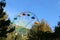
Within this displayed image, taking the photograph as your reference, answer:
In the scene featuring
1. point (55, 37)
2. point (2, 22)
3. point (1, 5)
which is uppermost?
point (1, 5)

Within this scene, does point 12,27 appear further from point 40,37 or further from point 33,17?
point 40,37

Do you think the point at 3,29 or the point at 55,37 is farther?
the point at 3,29

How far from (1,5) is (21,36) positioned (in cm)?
918

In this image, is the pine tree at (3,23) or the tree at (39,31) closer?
the tree at (39,31)

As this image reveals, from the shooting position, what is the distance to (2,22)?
37594 millimetres

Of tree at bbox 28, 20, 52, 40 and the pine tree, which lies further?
the pine tree

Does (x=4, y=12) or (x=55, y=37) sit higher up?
(x=4, y=12)

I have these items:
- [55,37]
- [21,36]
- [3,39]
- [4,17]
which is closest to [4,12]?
[4,17]

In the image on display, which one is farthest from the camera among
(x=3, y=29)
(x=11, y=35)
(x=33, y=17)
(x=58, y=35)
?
(x=11, y=35)

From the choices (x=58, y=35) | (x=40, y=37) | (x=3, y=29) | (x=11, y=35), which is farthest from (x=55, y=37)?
(x=11, y=35)

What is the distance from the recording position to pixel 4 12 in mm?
38531

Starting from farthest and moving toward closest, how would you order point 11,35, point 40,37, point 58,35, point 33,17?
point 11,35
point 33,17
point 40,37
point 58,35

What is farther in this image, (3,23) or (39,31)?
(3,23)

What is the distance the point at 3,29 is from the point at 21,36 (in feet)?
31.4
